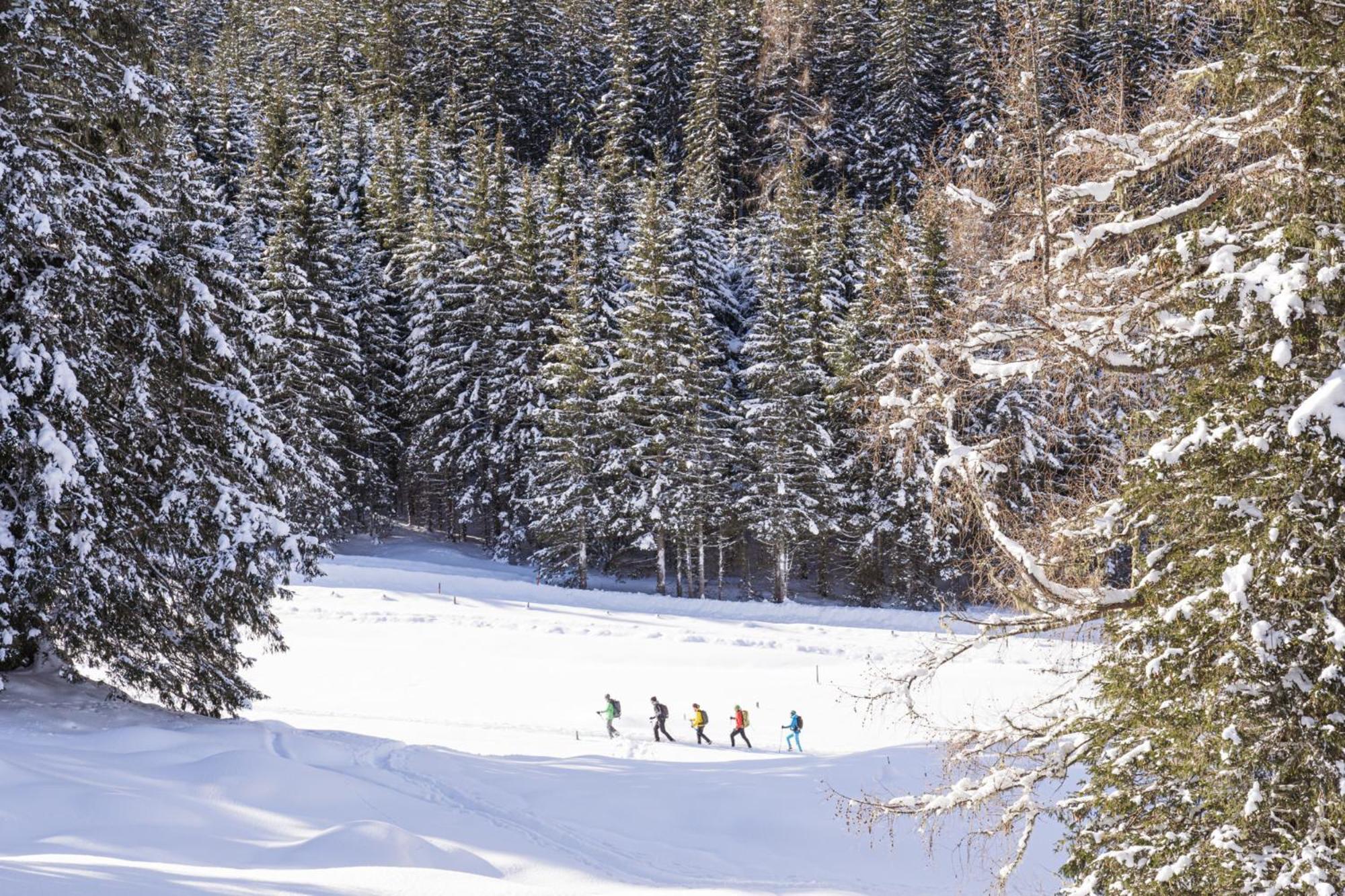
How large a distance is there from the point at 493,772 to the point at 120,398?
718 centimetres

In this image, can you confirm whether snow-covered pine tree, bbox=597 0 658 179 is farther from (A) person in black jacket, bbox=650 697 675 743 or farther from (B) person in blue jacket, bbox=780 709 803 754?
(B) person in blue jacket, bbox=780 709 803 754

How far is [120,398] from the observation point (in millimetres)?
11914

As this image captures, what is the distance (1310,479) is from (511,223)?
135 ft

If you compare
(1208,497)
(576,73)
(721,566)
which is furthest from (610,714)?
(576,73)

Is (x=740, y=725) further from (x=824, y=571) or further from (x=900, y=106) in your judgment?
(x=900, y=106)

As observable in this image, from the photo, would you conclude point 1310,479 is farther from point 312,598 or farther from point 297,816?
point 312,598

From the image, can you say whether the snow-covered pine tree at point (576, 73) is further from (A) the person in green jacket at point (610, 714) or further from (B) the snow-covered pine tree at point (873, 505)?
(A) the person in green jacket at point (610, 714)

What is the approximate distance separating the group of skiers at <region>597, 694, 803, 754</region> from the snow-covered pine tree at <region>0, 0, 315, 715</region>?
25.3 ft

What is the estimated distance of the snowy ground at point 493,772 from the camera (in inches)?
307

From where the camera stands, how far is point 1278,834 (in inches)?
177

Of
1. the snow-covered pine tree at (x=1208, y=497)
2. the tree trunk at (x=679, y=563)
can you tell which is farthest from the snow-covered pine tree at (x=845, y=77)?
the snow-covered pine tree at (x=1208, y=497)

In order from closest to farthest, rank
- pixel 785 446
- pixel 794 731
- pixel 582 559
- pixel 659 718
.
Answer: pixel 794 731 < pixel 659 718 < pixel 785 446 < pixel 582 559

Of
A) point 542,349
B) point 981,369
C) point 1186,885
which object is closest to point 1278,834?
point 1186,885

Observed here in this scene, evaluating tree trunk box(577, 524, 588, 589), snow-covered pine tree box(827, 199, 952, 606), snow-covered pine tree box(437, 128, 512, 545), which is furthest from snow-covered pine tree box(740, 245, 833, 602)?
snow-covered pine tree box(437, 128, 512, 545)
